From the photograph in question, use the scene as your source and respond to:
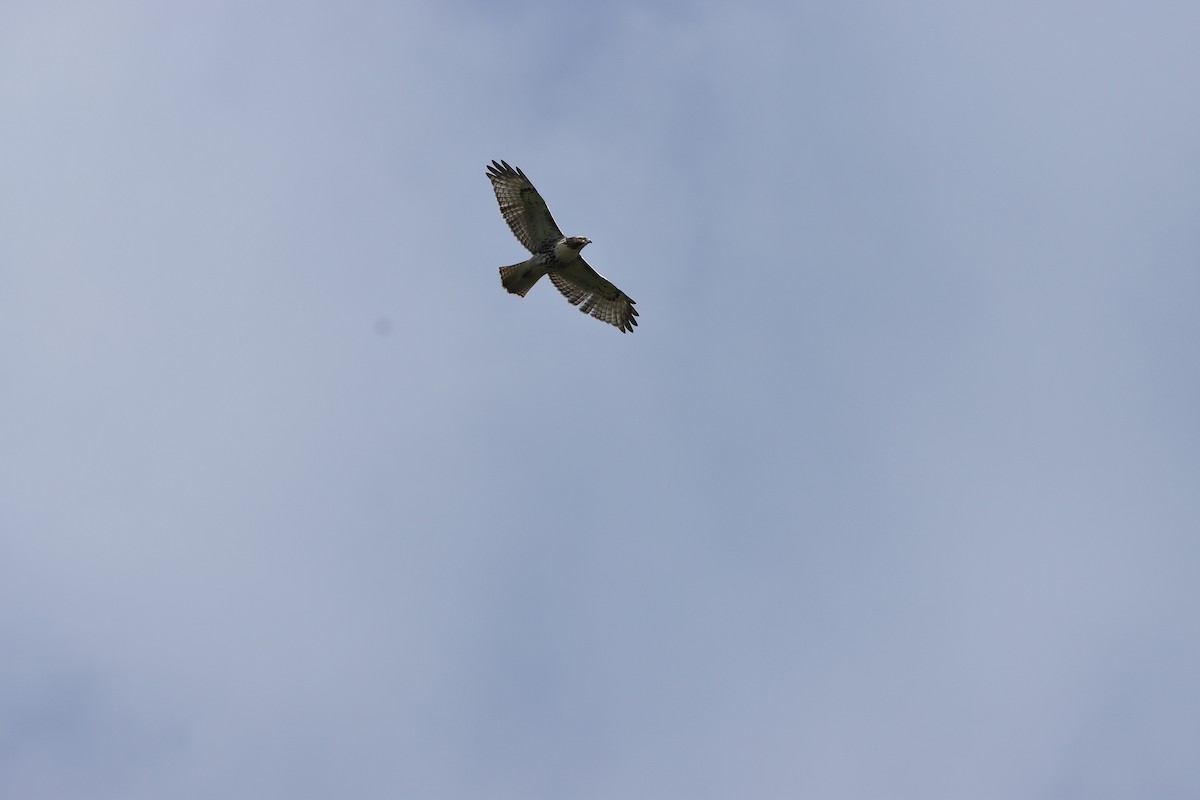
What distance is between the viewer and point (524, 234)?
36094 millimetres

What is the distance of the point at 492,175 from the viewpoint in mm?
35656

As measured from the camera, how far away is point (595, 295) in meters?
37.9

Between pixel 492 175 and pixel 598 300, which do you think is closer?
pixel 492 175

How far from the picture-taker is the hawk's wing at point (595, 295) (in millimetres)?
37031

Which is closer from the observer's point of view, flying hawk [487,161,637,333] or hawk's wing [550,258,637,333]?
flying hawk [487,161,637,333]

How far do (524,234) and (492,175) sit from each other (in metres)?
1.74

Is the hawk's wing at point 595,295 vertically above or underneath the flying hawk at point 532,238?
above

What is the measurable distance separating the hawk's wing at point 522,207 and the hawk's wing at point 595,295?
3.95 ft

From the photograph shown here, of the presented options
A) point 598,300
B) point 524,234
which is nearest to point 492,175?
point 524,234

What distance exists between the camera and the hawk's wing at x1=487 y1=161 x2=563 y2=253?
35.5 m

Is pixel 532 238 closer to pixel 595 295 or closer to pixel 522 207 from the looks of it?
pixel 522 207

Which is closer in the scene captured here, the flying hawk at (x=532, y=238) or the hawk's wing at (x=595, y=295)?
the flying hawk at (x=532, y=238)

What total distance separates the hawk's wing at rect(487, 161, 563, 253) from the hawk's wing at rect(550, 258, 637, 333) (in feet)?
3.95

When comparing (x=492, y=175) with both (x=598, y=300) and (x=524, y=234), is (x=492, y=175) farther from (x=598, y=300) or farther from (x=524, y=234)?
(x=598, y=300)
